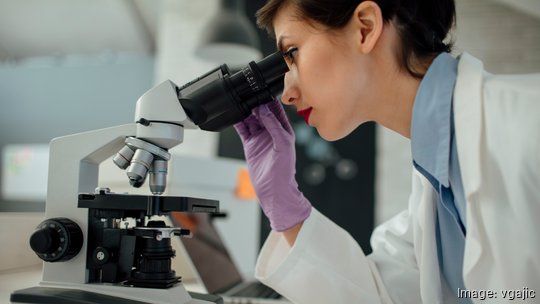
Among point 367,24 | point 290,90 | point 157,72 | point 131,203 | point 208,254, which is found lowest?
point 208,254

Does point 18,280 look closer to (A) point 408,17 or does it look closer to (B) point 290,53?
(B) point 290,53

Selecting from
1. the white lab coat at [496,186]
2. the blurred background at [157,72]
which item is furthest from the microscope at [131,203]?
the blurred background at [157,72]

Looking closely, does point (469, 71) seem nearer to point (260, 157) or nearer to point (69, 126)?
point (260, 157)

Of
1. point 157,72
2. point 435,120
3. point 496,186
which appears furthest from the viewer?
point 157,72

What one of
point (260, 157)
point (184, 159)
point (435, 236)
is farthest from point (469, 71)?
point (184, 159)

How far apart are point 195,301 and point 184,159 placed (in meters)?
0.93

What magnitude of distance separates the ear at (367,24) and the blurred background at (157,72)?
2.17m

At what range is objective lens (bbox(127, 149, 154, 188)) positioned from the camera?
2.51ft

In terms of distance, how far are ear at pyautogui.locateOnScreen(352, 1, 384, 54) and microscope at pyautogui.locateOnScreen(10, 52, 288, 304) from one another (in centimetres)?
18

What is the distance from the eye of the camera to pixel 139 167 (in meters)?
0.77

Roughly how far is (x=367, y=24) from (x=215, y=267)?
0.85 metres

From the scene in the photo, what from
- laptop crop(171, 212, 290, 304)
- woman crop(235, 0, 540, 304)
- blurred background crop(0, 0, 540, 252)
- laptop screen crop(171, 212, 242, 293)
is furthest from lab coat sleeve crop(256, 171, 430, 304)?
blurred background crop(0, 0, 540, 252)

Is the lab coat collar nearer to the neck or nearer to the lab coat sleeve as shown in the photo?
the neck

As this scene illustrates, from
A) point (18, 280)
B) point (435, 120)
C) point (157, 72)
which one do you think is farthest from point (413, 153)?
point (157, 72)
